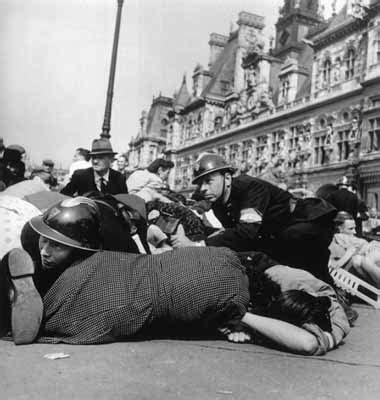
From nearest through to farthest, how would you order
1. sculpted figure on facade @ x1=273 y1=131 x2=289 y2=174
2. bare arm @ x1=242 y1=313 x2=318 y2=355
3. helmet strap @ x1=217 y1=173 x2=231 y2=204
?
bare arm @ x1=242 y1=313 x2=318 y2=355, helmet strap @ x1=217 y1=173 x2=231 y2=204, sculpted figure on facade @ x1=273 y1=131 x2=289 y2=174

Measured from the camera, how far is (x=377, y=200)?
23.0m

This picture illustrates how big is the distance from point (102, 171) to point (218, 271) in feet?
13.1

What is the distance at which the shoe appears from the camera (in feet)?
10.5

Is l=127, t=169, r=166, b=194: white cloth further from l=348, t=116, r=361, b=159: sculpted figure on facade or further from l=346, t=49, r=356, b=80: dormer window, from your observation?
l=346, t=49, r=356, b=80: dormer window

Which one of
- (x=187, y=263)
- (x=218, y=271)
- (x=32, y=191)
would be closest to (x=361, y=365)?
(x=218, y=271)

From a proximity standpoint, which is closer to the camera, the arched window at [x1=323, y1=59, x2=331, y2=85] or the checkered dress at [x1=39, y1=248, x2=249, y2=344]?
the checkered dress at [x1=39, y1=248, x2=249, y2=344]

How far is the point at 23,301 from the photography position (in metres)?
3.18

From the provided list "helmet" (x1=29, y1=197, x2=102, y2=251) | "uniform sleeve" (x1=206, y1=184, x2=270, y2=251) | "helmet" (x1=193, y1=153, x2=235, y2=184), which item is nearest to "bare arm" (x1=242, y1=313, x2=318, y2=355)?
"uniform sleeve" (x1=206, y1=184, x2=270, y2=251)

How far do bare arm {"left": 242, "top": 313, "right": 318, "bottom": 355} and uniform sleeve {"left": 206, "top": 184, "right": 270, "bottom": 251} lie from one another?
3.36ft

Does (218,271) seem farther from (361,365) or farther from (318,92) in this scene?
(318,92)

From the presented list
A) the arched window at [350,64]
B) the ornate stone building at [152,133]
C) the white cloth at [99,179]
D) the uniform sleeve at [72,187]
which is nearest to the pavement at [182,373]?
the uniform sleeve at [72,187]

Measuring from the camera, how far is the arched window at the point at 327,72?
90.9 feet

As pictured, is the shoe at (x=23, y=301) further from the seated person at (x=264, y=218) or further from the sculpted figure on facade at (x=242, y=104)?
the sculpted figure on facade at (x=242, y=104)

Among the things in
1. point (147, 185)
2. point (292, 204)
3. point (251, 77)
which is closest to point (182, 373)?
point (292, 204)
